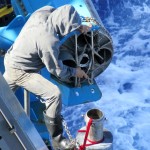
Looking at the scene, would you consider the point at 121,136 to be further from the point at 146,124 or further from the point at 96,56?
the point at 96,56

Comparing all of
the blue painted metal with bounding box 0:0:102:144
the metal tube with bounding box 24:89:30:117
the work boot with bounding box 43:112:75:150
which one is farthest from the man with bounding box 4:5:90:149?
the blue painted metal with bounding box 0:0:102:144

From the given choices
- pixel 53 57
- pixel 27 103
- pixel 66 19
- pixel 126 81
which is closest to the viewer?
pixel 66 19

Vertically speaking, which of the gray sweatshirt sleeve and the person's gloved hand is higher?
the gray sweatshirt sleeve

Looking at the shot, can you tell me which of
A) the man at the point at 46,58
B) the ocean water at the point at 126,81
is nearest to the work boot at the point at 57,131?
the man at the point at 46,58

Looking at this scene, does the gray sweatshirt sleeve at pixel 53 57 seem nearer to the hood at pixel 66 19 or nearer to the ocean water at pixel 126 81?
the hood at pixel 66 19

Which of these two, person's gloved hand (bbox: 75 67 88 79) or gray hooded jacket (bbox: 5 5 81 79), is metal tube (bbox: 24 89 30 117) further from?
person's gloved hand (bbox: 75 67 88 79)

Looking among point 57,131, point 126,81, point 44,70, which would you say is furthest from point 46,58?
point 126,81

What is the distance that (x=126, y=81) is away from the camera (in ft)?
38.8

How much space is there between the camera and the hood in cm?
422

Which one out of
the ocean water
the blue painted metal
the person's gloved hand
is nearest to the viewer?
the person's gloved hand

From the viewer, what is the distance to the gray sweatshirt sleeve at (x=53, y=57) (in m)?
4.29

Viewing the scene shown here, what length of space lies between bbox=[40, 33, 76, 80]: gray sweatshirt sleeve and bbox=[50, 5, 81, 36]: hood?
0.44ft

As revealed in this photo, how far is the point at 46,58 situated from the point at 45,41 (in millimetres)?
186

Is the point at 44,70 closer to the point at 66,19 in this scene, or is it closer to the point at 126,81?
the point at 66,19
